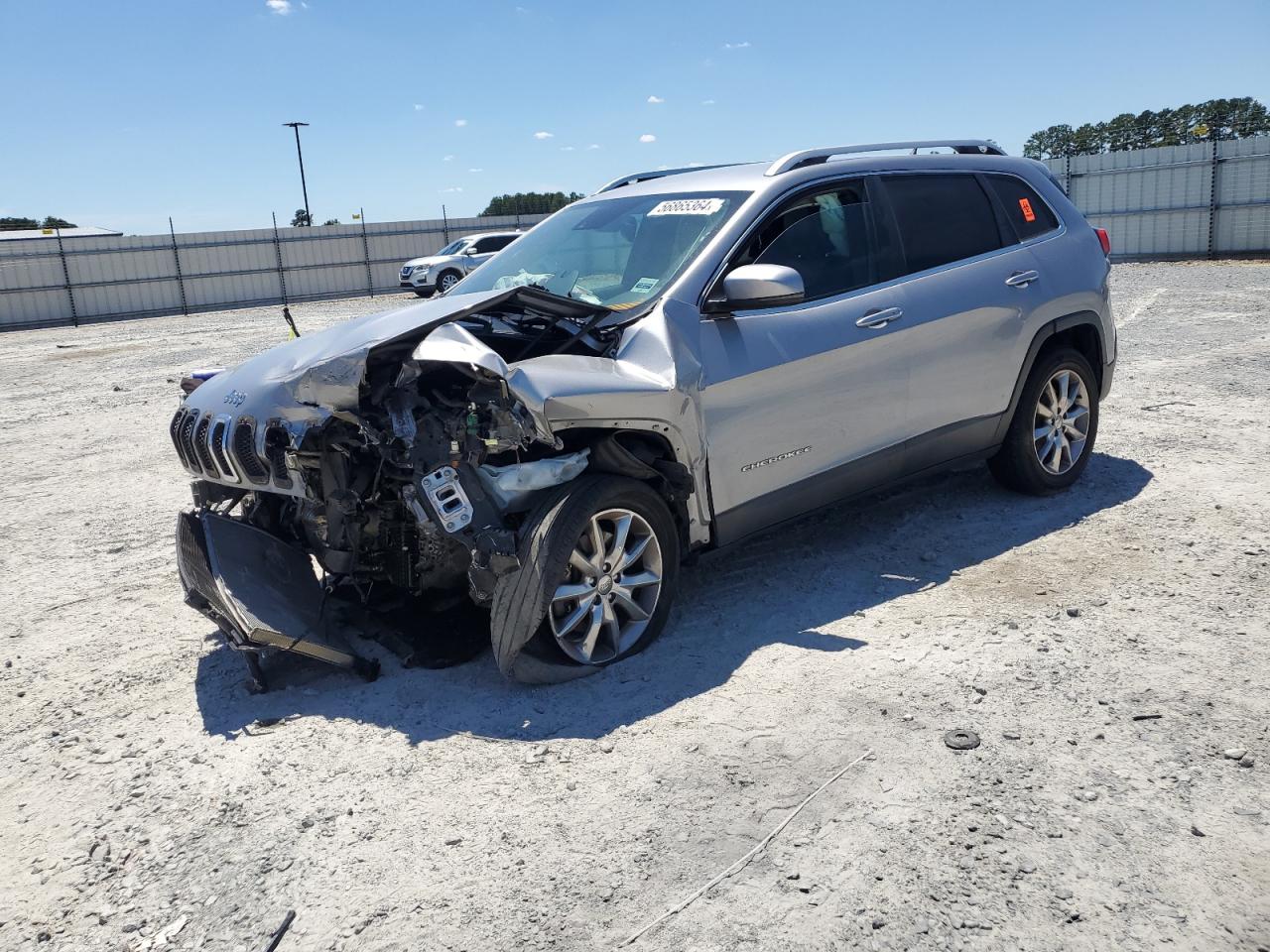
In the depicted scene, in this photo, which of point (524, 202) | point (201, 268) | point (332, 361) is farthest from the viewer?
point (524, 202)

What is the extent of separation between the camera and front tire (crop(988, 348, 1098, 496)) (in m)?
5.59

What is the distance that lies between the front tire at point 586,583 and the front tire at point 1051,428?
2.53 m

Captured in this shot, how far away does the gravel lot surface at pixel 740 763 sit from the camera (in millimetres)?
2584

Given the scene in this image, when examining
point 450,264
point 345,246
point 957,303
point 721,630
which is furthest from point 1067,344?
point 345,246

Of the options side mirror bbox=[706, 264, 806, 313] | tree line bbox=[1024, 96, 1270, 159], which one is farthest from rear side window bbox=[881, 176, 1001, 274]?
tree line bbox=[1024, 96, 1270, 159]

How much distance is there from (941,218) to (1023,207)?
78 centimetres

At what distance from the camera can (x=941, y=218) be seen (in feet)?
17.1

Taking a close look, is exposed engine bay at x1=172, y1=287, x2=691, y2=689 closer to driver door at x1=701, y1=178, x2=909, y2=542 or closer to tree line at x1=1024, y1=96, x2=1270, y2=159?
driver door at x1=701, y1=178, x2=909, y2=542

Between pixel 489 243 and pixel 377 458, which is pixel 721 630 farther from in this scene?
pixel 489 243

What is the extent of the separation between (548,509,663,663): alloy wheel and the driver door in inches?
17.0

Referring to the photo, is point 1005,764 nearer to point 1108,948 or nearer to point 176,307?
point 1108,948

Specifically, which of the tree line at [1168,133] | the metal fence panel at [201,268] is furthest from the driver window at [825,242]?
the metal fence panel at [201,268]

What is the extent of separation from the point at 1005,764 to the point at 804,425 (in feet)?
5.97

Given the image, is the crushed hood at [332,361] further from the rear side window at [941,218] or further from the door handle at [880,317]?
the rear side window at [941,218]
